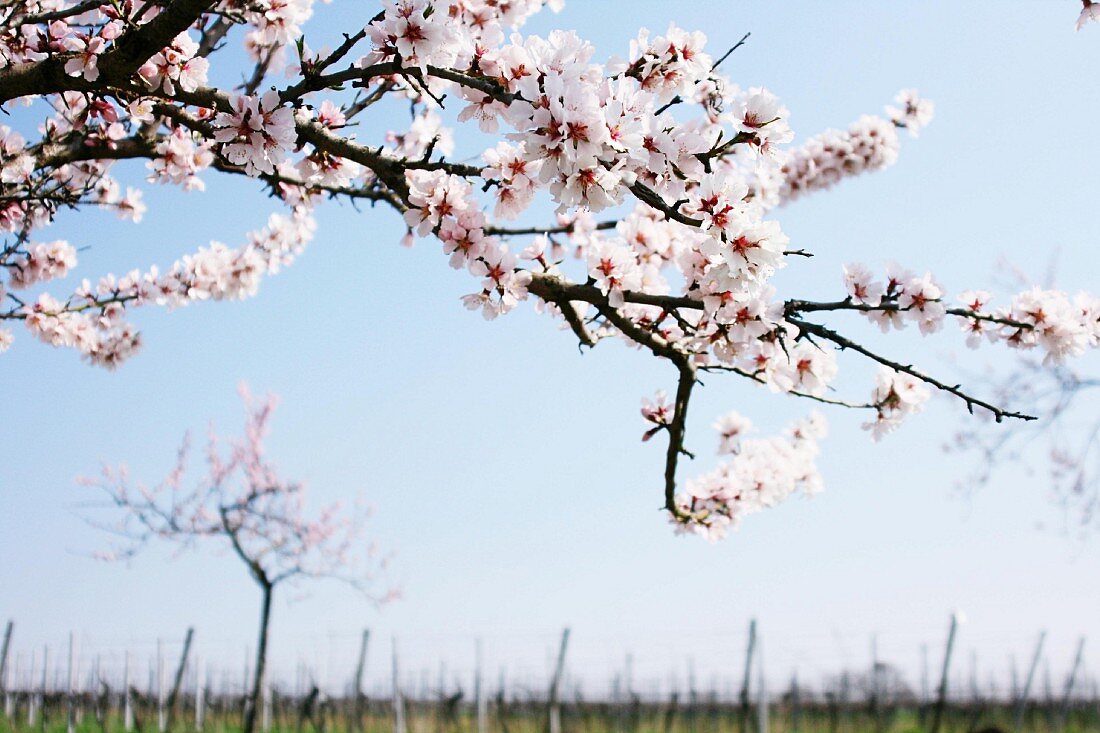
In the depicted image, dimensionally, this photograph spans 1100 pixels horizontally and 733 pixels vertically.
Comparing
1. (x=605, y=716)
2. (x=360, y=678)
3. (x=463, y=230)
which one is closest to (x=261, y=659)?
(x=360, y=678)

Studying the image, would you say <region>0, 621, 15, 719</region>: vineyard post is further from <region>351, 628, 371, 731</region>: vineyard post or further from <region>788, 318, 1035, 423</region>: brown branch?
<region>788, 318, 1035, 423</region>: brown branch

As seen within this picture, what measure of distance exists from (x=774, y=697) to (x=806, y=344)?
676cm

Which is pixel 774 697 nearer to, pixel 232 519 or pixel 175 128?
pixel 232 519

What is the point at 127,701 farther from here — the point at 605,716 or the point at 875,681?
the point at 875,681

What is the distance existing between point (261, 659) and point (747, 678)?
559 cm

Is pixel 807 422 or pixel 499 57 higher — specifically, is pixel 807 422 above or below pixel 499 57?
below

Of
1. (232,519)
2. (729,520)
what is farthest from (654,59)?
(232,519)

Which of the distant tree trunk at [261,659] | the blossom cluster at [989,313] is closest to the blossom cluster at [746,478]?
the blossom cluster at [989,313]

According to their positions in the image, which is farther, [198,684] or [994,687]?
[198,684]

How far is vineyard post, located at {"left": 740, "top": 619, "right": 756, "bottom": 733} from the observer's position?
818 centimetres

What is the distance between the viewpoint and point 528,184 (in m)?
2.58

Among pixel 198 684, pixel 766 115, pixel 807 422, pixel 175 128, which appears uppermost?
pixel 175 128

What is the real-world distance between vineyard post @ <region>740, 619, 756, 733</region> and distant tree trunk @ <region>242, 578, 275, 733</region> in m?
5.40

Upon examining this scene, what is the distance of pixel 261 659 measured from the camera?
1041 centimetres
